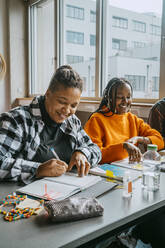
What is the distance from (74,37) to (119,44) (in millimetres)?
971

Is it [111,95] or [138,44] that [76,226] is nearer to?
[111,95]

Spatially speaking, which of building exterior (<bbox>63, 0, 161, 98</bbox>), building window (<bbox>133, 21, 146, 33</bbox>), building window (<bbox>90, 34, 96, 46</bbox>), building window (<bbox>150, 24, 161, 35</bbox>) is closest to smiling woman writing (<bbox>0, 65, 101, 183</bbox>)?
building exterior (<bbox>63, 0, 161, 98</bbox>)

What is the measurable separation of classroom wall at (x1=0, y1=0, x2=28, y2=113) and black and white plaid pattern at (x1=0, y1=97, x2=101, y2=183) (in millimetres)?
3462

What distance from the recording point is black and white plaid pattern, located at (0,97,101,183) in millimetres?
1029

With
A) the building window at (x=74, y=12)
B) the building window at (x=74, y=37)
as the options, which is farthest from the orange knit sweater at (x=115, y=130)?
the building window at (x=74, y=12)

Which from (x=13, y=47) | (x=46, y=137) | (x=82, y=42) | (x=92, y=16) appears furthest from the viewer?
(x=13, y=47)

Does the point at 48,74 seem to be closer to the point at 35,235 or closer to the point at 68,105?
the point at 68,105

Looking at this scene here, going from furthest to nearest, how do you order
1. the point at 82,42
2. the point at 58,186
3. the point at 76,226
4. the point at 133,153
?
the point at 82,42 < the point at 133,153 < the point at 58,186 < the point at 76,226

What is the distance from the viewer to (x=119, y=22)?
297 centimetres

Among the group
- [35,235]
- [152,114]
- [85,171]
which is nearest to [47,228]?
[35,235]

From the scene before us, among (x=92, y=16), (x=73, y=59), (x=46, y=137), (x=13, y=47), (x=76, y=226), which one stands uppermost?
(x=92, y=16)

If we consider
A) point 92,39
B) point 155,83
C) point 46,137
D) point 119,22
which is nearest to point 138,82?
point 155,83

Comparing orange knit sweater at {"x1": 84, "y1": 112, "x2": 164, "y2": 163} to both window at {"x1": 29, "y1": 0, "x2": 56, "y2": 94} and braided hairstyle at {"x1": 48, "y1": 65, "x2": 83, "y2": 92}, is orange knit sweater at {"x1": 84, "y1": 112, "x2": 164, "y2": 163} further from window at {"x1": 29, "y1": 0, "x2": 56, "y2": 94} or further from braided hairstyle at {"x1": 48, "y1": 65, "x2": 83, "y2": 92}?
window at {"x1": 29, "y1": 0, "x2": 56, "y2": 94}

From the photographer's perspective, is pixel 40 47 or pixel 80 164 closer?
pixel 80 164
